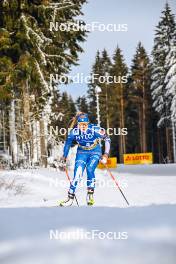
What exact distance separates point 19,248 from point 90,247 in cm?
54

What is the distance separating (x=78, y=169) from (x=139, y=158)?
109 ft

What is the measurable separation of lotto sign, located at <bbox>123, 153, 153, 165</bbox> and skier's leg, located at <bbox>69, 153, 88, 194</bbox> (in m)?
32.7

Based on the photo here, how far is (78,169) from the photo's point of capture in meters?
9.03

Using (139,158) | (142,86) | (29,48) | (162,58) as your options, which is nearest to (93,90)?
(142,86)

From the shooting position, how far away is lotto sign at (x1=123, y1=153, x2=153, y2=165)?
41.5 m

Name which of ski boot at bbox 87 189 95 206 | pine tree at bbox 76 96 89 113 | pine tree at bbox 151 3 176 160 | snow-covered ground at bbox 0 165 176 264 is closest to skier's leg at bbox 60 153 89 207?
ski boot at bbox 87 189 95 206

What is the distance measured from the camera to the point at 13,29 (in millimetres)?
18766

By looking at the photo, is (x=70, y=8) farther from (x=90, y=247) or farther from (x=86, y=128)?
(x=90, y=247)

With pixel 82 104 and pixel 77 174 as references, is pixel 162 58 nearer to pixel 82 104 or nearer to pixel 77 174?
pixel 82 104

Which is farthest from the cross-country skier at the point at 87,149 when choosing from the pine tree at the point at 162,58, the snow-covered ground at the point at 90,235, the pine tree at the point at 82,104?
the pine tree at the point at 82,104

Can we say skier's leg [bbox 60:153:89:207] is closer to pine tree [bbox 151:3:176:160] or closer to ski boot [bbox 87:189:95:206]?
ski boot [bbox 87:189:95:206]

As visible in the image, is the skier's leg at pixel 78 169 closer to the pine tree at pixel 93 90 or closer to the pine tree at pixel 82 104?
the pine tree at pixel 93 90

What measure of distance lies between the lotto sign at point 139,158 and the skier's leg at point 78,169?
3266cm

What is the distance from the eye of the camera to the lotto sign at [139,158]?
136 feet
